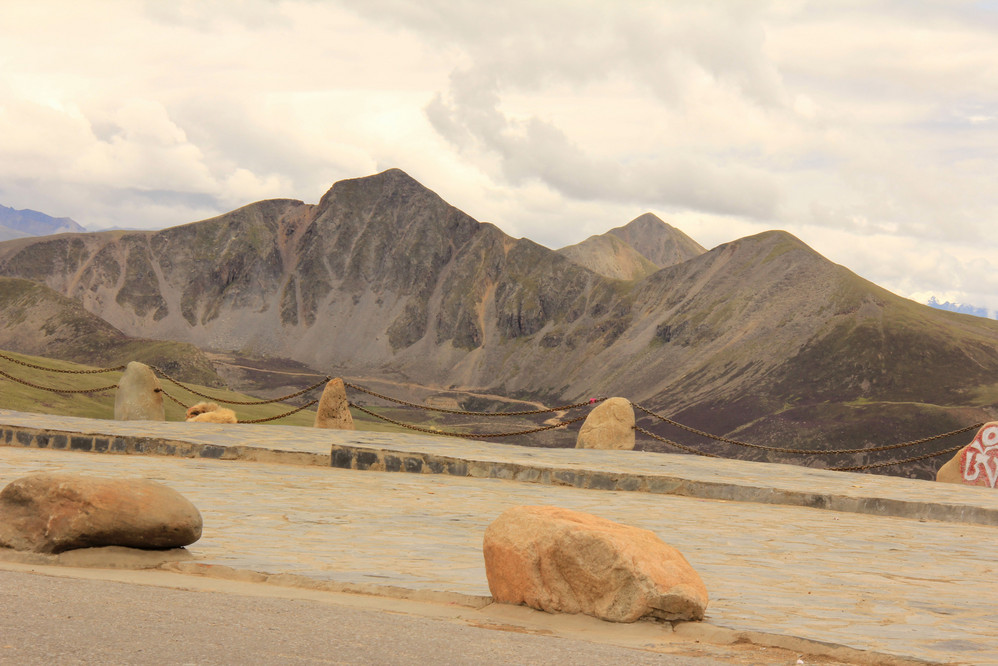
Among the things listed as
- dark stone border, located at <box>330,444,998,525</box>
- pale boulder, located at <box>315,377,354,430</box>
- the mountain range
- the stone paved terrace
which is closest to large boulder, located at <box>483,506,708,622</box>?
the stone paved terrace

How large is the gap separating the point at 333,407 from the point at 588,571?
43.3 ft

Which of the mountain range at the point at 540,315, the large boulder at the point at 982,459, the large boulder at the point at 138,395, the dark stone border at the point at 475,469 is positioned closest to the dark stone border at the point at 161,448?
the dark stone border at the point at 475,469

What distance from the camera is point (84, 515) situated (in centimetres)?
552

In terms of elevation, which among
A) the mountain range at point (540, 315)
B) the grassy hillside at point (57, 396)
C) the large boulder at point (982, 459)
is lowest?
the grassy hillside at point (57, 396)

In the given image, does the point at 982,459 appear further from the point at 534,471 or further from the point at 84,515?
the point at 84,515

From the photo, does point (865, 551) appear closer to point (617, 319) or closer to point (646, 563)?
point (646, 563)

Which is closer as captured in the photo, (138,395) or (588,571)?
(588,571)

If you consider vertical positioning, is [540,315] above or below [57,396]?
above

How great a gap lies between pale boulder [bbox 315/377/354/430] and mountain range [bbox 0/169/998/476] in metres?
60.6

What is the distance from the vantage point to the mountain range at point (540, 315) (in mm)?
85562

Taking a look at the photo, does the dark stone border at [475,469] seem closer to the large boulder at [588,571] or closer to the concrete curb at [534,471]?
the concrete curb at [534,471]

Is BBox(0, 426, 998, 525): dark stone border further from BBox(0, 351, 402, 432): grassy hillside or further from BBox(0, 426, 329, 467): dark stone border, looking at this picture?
BBox(0, 351, 402, 432): grassy hillside

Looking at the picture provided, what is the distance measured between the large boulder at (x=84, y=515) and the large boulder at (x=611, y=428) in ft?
37.0

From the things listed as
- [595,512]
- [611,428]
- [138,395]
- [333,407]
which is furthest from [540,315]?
[595,512]
